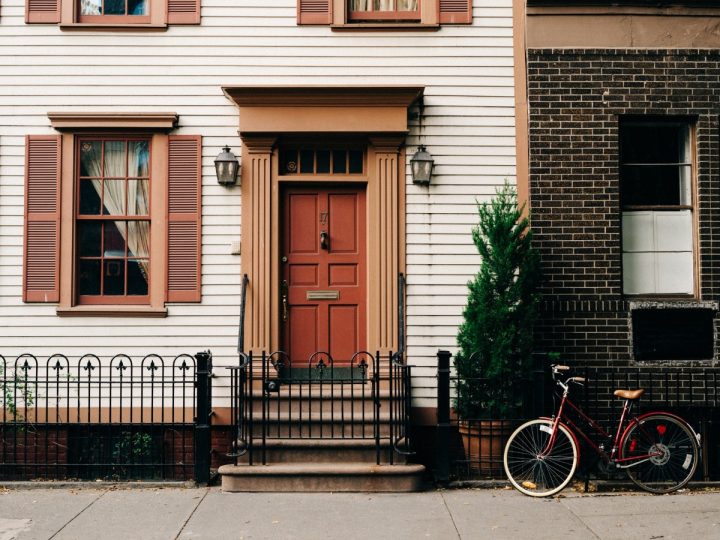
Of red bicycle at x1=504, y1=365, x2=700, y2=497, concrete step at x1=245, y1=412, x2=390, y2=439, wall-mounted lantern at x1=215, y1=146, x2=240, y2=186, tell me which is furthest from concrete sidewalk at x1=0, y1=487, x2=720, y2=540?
wall-mounted lantern at x1=215, y1=146, x2=240, y2=186

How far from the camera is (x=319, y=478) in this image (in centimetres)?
748

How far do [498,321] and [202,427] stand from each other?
10.3 ft

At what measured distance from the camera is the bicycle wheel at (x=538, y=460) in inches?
292

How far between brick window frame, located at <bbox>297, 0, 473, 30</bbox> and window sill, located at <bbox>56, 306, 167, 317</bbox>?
141 inches

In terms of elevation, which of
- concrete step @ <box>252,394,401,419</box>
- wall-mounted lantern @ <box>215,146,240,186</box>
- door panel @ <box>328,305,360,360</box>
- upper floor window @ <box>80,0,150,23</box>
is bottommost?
concrete step @ <box>252,394,401,419</box>

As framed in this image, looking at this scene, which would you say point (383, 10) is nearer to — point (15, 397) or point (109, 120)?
point (109, 120)

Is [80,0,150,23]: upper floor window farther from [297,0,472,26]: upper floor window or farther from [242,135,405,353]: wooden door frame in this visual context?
[242,135,405,353]: wooden door frame

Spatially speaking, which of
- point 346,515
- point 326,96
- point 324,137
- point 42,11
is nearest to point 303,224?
point 324,137

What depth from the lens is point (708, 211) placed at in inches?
348

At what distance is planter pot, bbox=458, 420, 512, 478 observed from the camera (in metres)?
8.03

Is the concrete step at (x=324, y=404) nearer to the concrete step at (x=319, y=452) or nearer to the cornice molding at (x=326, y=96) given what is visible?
the concrete step at (x=319, y=452)

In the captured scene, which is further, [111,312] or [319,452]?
[111,312]

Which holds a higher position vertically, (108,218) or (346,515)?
(108,218)

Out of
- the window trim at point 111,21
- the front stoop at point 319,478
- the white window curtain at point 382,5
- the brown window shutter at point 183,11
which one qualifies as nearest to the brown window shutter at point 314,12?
the white window curtain at point 382,5
